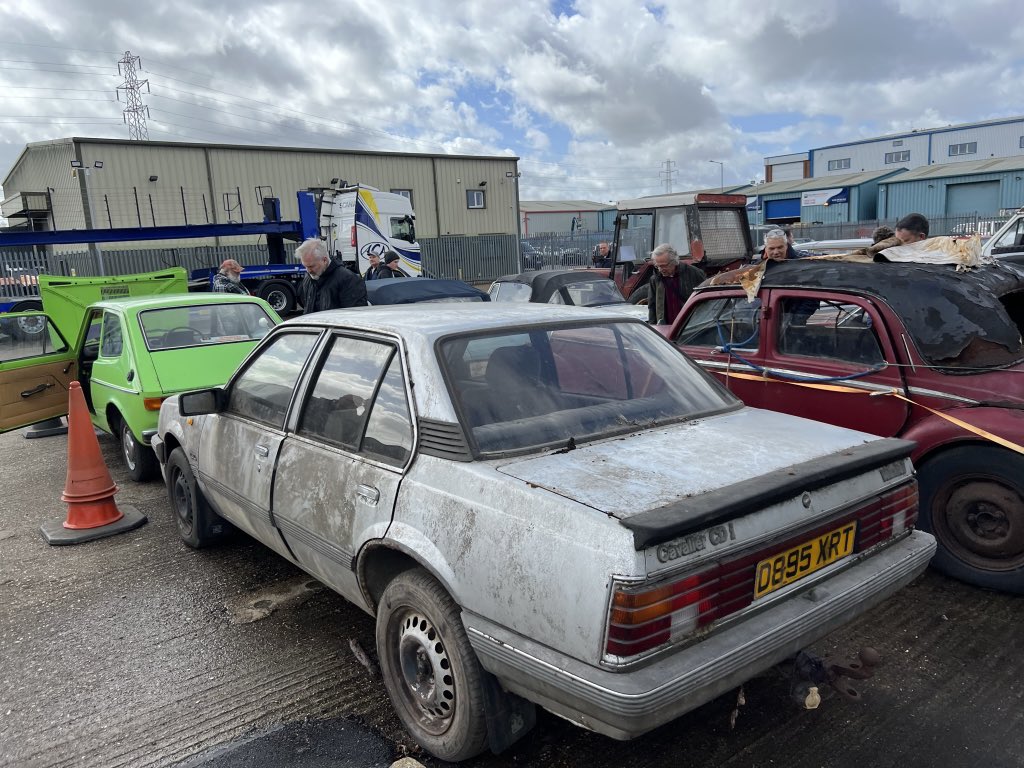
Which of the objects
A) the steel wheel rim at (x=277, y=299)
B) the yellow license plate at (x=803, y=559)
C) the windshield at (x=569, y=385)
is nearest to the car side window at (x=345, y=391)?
the windshield at (x=569, y=385)

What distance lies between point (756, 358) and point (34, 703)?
14.2 ft

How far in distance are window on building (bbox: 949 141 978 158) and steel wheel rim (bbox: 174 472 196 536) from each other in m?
65.0

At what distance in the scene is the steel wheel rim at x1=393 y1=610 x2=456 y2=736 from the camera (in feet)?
8.52

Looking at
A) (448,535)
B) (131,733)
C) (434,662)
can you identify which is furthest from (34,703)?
(448,535)

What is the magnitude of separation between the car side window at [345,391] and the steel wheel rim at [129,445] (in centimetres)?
368

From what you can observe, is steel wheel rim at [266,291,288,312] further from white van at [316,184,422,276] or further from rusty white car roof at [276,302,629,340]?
rusty white car roof at [276,302,629,340]

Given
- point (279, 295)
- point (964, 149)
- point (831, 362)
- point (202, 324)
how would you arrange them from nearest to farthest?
point (831, 362) < point (202, 324) < point (279, 295) < point (964, 149)

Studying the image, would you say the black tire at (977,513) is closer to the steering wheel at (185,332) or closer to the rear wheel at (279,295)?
the steering wheel at (185,332)

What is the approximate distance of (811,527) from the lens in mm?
2469

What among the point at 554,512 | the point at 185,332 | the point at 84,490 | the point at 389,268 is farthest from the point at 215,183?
the point at 554,512

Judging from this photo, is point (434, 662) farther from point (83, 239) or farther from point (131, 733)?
point (83, 239)

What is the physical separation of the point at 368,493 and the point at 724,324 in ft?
10.8

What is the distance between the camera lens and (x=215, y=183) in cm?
2920

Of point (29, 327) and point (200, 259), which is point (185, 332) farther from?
point (200, 259)
